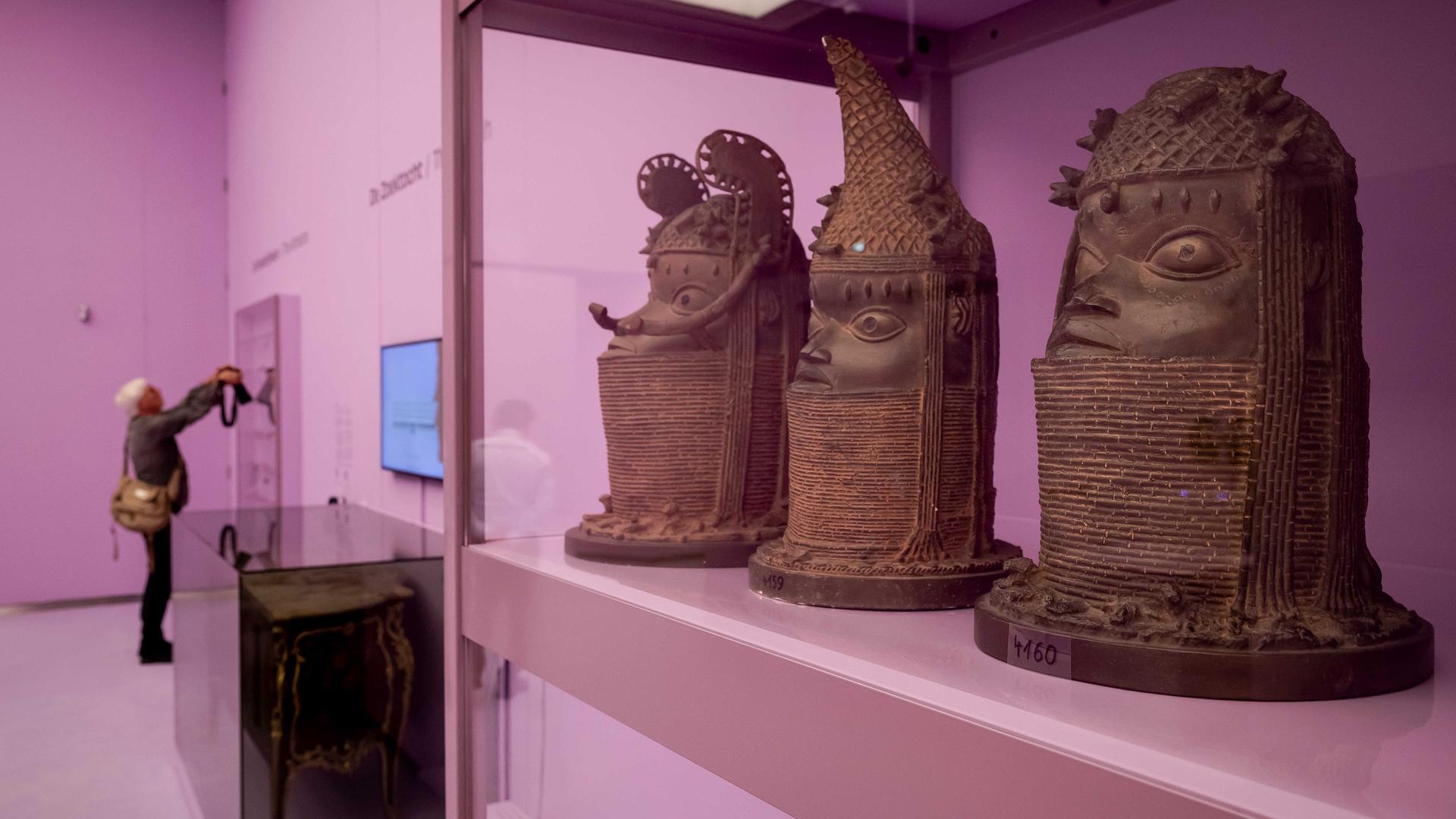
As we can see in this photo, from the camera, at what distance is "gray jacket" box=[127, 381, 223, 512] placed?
5211 mm

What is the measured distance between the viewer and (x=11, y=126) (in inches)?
264

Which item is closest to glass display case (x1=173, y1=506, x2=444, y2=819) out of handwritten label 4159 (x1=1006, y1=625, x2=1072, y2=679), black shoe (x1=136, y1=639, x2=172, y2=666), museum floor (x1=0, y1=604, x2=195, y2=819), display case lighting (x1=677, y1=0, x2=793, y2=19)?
museum floor (x1=0, y1=604, x2=195, y2=819)

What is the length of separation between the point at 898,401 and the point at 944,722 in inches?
18.1

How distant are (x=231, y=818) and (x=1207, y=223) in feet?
9.83

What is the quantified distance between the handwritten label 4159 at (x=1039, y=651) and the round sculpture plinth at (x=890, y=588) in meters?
0.24

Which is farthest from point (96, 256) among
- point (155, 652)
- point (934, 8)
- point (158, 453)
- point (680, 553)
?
point (934, 8)

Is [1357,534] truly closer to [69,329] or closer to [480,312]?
[480,312]

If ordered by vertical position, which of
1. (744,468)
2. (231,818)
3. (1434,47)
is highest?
(1434,47)

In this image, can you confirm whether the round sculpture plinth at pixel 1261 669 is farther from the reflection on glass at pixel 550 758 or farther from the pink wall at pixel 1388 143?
the reflection on glass at pixel 550 758

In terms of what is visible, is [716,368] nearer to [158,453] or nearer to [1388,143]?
[1388,143]

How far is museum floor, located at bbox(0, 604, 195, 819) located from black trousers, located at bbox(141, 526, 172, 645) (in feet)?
0.59

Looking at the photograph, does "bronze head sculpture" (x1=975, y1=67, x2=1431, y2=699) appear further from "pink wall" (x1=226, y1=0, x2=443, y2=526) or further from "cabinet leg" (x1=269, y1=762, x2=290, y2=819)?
"pink wall" (x1=226, y1=0, x2=443, y2=526)

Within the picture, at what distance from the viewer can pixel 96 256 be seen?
6984 millimetres

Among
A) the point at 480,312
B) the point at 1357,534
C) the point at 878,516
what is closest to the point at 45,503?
the point at 480,312
